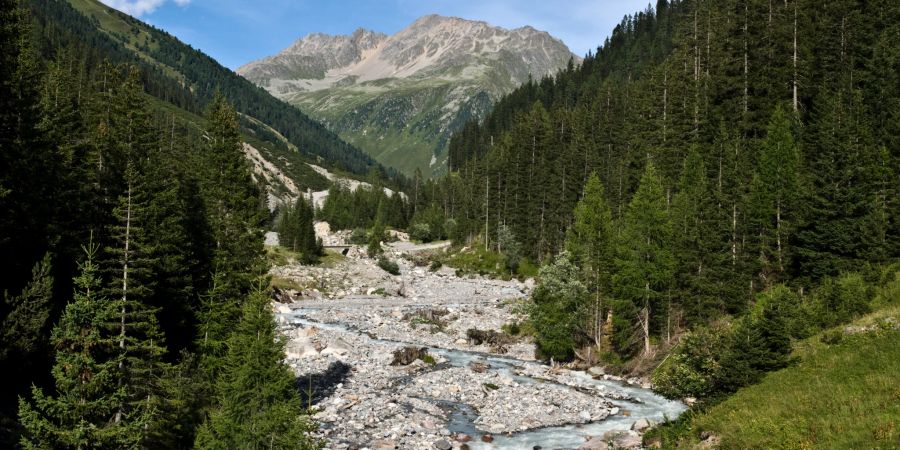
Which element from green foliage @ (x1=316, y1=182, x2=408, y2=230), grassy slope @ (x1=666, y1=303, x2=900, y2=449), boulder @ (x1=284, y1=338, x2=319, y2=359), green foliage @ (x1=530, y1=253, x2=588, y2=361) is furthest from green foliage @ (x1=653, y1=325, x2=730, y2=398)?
green foliage @ (x1=316, y1=182, x2=408, y2=230)

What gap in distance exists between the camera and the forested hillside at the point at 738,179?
3538 cm

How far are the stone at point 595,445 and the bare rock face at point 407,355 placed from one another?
20.0 m

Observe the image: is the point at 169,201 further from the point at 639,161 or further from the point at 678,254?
the point at 639,161

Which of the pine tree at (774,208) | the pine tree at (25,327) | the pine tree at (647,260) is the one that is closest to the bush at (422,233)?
the pine tree at (647,260)

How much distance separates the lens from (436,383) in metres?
39.5

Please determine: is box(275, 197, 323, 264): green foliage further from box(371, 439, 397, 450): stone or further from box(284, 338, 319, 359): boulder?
box(371, 439, 397, 450): stone

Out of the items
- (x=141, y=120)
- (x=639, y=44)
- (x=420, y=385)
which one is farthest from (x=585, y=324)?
(x=639, y=44)

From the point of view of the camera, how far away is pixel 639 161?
75.6 m

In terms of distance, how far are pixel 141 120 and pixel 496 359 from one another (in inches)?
1309

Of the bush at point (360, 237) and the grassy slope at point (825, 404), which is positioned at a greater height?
the bush at point (360, 237)

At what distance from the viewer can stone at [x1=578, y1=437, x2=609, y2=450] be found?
2659 centimetres

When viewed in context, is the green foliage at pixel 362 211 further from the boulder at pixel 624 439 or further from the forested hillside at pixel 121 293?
the boulder at pixel 624 439

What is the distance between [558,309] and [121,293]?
105 feet

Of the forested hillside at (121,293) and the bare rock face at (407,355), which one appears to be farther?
the bare rock face at (407,355)
